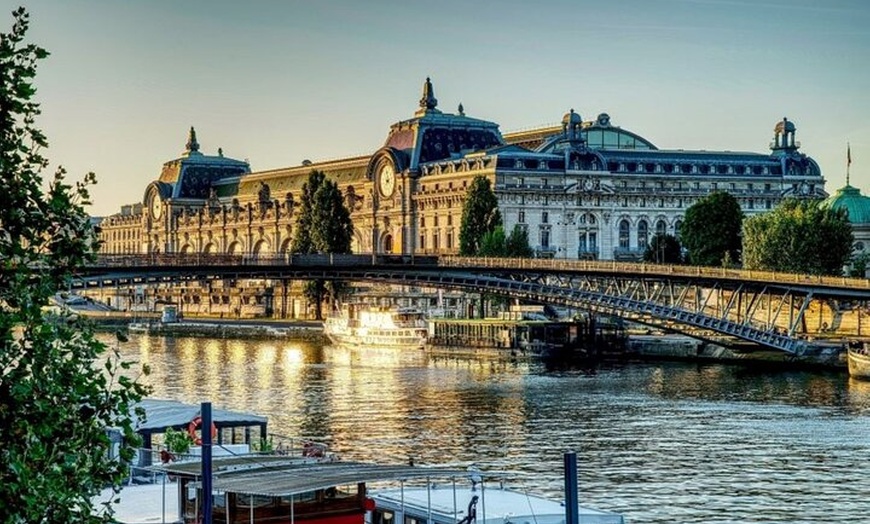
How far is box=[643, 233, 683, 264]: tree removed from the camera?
138750mm

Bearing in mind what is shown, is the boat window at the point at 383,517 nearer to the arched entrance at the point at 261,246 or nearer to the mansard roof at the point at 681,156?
the mansard roof at the point at 681,156

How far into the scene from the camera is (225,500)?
27141 mm


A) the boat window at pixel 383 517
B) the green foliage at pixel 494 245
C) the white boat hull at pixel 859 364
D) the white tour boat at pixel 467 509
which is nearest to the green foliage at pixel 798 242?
the green foliage at pixel 494 245

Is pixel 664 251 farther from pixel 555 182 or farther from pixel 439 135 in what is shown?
pixel 439 135

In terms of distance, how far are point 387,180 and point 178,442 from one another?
12569 centimetres

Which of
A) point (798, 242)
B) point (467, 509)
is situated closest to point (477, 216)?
point (798, 242)

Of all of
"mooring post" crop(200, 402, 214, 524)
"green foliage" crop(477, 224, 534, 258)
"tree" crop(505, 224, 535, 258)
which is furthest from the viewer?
"tree" crop(505, 224, 535, 258)

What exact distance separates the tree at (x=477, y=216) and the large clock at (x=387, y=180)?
26737 mm

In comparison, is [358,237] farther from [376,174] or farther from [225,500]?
[225,500]

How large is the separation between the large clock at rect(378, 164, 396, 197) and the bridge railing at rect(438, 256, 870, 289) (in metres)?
59.0

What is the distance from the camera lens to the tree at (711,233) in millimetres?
125625

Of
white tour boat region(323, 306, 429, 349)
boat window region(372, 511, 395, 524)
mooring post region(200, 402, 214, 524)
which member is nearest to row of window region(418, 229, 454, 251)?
white tour boat region(323, 306, 429, 349)

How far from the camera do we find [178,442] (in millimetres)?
34531

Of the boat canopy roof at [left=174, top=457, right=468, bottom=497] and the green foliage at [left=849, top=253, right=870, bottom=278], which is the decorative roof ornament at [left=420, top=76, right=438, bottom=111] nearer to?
the green foliage at [left=849, top=253, right=870, bottom=278]
